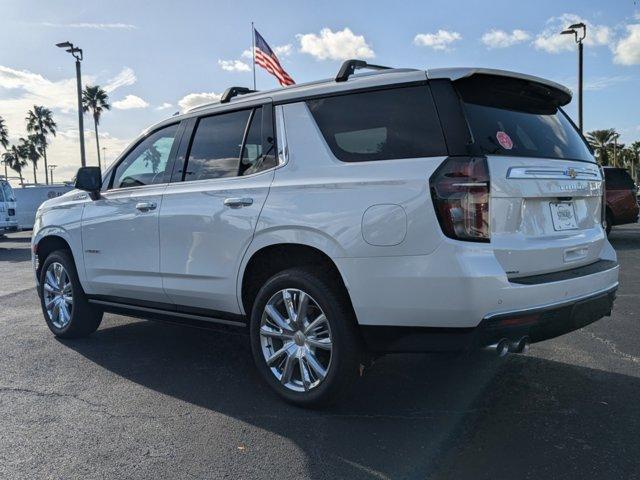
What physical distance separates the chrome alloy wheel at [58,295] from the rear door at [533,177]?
13.6 ft

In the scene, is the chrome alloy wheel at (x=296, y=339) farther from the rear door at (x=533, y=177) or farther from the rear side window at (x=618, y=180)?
the rear side window at (x=618, y=180)

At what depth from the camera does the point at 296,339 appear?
376 cm

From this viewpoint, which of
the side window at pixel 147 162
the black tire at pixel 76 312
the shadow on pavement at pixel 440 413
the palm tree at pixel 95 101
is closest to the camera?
the shadow on pavement at pixel 440 413

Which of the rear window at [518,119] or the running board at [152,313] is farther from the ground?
the rear window at [518,119]

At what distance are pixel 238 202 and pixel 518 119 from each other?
6.12 feet

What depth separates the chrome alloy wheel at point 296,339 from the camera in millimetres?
3645

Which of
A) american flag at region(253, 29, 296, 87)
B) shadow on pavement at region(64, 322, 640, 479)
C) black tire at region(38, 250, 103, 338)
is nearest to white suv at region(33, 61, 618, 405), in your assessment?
shadow on pavement at region(64, 322, 640, 479)

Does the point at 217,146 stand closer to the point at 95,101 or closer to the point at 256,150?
the point at 256,150

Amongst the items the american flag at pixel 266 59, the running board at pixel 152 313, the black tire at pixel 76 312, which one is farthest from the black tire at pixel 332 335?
the american flag at pixel 266 59

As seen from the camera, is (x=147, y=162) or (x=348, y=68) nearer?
(x=348, y=68)

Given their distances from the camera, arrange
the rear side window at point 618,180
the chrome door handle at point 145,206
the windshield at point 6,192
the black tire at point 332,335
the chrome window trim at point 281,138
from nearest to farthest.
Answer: the black tire at point 332,335 < the chrome window trim at point 281,138 < the chrome door handle at point 145,206 < the rear side window at point 618,180 < the windshield at point 6,192

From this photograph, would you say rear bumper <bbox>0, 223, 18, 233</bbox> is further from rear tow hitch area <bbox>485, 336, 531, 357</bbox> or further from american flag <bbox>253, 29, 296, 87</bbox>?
rear tow hitch area <bbox>485, 336, 531, 357</bbox>

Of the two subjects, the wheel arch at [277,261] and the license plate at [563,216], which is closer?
the license plate at [563,216]

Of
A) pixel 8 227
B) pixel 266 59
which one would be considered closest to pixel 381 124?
pixel 266 59
